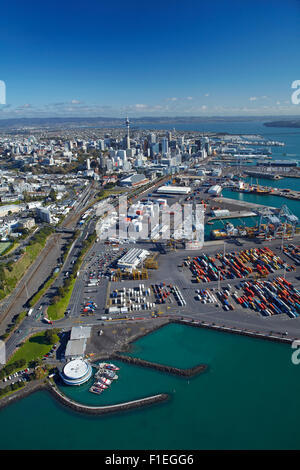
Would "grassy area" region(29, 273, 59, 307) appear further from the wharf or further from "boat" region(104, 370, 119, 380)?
the wharf

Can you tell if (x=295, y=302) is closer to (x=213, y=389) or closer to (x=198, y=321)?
(x=198, y=321)

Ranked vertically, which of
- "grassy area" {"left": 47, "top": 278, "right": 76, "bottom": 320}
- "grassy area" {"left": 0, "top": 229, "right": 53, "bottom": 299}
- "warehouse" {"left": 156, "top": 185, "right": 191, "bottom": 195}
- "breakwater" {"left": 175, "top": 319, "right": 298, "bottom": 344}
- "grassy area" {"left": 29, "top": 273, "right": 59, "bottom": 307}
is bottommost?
"breakwater" {"left": 175, "top": 319, "right": 298, "bottom": 344}

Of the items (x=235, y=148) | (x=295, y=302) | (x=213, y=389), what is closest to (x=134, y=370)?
(x=213, y=389)

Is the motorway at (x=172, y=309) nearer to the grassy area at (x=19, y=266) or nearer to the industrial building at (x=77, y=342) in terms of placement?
the industrial building at (x=77, y=342)

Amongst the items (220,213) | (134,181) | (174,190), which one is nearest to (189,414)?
(220,213)

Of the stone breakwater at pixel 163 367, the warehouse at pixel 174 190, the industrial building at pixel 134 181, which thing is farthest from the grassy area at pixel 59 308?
the industrial building at pixel 134 181

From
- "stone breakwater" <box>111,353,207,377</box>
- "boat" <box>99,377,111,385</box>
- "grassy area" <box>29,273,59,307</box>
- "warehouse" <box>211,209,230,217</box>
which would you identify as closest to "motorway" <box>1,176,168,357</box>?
"grassy area" <box>29,273,59,307</box>
